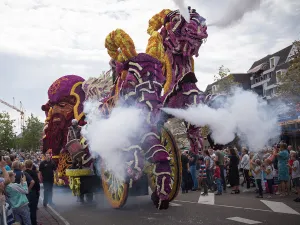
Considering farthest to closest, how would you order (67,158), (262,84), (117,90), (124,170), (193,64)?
1. (262,84)
2. (67,158)
3. (193,64)
4. (117,90)
5. (124,170)

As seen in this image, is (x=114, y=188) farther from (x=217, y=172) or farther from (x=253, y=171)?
(x=253, y=171)

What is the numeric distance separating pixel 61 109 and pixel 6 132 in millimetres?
49364

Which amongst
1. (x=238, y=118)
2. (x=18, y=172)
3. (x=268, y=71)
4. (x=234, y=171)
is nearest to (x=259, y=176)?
(x=234, y=171)

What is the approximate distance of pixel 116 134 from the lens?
28.6ft

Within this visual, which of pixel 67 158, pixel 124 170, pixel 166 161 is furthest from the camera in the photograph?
pixel 67 158

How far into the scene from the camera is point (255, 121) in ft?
31.4

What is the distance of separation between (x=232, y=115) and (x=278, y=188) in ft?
12.1

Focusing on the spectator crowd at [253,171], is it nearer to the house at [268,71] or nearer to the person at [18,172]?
the person at [18,172]

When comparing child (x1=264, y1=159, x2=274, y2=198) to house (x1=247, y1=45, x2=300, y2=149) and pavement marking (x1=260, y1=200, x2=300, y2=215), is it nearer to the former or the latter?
pavement marking (x1=260, y1=200, x2=300, y2=215)

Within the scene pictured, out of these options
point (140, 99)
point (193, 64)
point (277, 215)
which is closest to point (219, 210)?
point (277, 215)

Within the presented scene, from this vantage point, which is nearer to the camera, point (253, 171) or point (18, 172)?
point (18, 172)

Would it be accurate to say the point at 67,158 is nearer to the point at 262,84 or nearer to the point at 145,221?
the point at 145,221

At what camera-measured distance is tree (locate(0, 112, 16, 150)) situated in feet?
195

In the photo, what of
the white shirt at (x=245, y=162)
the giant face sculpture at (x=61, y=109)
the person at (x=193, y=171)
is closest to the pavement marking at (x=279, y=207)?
the white shirt at (x=245, y=162)
